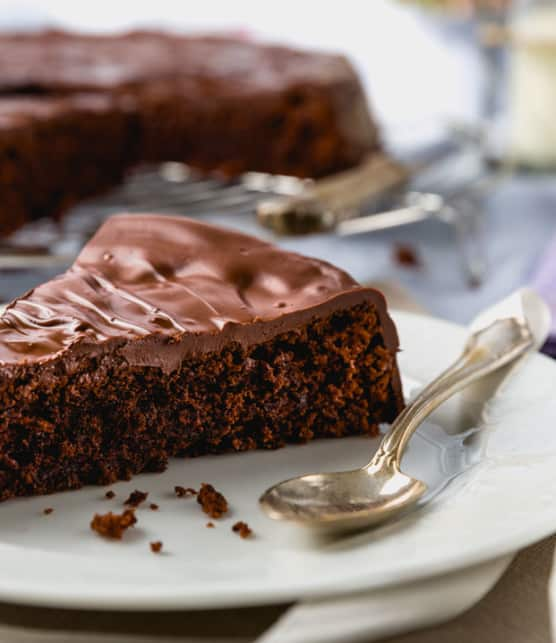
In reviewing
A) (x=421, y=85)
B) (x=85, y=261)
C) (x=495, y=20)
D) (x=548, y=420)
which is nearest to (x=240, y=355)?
(x=85, y=261)

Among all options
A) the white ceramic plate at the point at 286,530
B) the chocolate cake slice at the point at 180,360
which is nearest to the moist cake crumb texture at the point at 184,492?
the white ceramic plate at the point at 286,530

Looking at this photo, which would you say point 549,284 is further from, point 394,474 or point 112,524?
point 112,524

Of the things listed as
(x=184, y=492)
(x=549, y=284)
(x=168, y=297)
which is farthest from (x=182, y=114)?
(x=184, y=492)

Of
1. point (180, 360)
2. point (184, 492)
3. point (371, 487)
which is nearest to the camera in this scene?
point (371, 487)

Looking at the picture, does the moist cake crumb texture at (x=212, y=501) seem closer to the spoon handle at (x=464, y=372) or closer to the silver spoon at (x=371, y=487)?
the silver spoon at (x=371, y=487)

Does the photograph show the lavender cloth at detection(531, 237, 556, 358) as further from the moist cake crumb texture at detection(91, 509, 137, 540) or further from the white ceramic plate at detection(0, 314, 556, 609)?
the moist cake crumb texture at detection(91, 509, 137, 540)

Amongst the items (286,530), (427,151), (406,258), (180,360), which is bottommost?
(406,258)

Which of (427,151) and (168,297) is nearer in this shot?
(168,297)

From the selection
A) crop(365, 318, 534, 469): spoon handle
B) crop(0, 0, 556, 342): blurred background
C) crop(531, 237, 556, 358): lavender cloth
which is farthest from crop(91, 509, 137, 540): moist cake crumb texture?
crop(531, 237, 556, 358): lavender cloth
